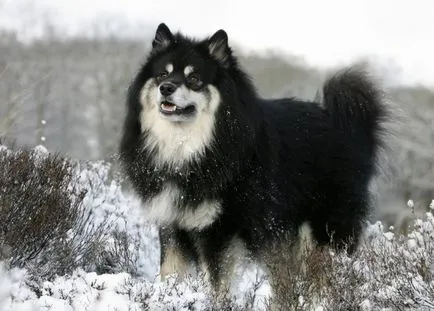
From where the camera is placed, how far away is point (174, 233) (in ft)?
19.1

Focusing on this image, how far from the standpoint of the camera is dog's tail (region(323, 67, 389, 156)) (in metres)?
6.87

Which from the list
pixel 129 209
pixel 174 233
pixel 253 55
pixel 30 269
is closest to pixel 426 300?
pixel 174 233

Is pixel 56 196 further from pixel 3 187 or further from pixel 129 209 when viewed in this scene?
pixel 129 209

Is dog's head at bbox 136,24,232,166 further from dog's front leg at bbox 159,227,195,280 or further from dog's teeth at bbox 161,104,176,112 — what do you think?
dog's front leg at bbox 159,227,195,280

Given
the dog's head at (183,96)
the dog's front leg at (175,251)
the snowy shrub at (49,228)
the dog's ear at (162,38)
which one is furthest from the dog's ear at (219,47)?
the snowy shrub at (49,228)

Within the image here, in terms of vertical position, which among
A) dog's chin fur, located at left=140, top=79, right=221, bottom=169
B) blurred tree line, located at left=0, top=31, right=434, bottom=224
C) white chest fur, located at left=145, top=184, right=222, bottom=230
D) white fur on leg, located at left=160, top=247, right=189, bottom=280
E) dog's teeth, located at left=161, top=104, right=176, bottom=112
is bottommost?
blurred tree line, located at left=0, top=31, right=434, bottom=224

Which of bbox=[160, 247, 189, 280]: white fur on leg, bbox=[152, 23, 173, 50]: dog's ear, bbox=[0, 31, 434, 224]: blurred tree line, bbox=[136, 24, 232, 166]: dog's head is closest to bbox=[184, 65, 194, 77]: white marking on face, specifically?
bbox=[136, 24, 232, 166]: dog's head

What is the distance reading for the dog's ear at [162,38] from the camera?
608cm

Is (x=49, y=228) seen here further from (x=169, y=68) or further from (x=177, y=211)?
(x=169, y=68)

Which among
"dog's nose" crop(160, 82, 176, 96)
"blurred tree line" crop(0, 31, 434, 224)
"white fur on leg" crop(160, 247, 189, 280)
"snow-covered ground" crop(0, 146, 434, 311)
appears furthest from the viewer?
"blurred tree line" crop(0, 31, 434, 224)

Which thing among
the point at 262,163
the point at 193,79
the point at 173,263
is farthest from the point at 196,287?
the point at 193,79

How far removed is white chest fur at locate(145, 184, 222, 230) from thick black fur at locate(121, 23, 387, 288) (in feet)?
0.19

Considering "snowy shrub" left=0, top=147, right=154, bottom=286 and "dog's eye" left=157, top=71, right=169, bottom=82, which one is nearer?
"snowy shrub" left=0, top=147, right=154, bottom=286

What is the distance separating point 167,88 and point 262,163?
1.12 m
